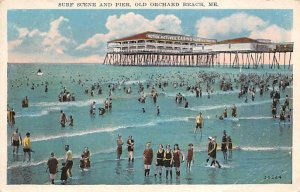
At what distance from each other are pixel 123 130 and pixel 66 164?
48 centimetres

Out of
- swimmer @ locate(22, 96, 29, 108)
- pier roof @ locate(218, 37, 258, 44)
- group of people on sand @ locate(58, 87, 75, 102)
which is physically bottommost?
swimmer @ locate(22, 96, 29, 108)

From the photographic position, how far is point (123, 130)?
3.70 meters

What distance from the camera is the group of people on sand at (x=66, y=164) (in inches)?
144

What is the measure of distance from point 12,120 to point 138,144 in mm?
923

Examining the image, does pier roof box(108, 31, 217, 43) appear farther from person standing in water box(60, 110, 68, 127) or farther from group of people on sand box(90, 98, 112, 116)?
person standing in water box(60, 110, 68, 127)

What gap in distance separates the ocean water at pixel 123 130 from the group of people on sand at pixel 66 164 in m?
0.03

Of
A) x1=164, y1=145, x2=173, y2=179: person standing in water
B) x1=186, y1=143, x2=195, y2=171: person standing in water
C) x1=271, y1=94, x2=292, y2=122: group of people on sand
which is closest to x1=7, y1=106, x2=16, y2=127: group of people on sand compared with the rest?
x1=164, y1=145, x2=173, y2=179: person standing in water

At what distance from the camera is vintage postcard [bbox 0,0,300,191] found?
3.66m

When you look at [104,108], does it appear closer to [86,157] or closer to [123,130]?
[123,130]

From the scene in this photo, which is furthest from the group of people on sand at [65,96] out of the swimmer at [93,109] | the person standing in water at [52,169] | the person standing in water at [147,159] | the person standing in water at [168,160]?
the person standing in water at [168,160]

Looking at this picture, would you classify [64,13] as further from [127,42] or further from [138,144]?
[138,144]

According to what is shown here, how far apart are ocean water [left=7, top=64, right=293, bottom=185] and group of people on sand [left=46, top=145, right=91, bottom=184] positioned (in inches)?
1.3

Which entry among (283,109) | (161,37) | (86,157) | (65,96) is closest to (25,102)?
(65,96)

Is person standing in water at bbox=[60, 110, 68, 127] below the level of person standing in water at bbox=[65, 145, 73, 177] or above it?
above
